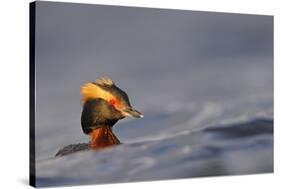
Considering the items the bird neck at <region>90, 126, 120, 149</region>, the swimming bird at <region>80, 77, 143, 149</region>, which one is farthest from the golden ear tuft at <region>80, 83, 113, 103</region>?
the bird neck at <region>90, 126, 120, 149</region>

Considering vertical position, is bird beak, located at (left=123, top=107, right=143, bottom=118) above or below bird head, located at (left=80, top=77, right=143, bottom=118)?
below

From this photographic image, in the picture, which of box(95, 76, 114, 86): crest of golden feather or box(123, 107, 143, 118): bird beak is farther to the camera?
box(123, 107, 143, 118): bird beak

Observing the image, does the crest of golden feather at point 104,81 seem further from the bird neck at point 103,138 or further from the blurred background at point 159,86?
the bird neck at point 103,138

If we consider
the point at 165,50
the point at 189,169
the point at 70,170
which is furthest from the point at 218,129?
the point at 70,170

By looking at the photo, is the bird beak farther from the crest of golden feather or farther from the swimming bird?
the crest of golden feather

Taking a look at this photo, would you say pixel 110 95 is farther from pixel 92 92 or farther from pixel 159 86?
pixel 159 86

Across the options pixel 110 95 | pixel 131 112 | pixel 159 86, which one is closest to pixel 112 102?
pixel 110 95

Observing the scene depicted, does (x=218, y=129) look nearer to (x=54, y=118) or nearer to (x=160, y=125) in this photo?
(x=160, y=125)

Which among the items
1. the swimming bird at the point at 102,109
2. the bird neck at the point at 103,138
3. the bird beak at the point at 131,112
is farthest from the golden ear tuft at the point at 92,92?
the bird neck at the point at 103,138
